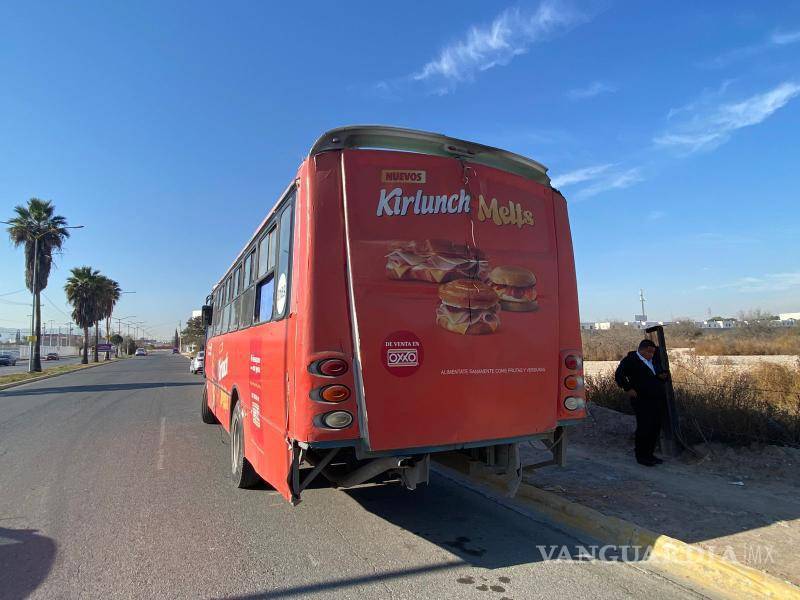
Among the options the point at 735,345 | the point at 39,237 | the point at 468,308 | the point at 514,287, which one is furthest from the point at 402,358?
the point at 39,237

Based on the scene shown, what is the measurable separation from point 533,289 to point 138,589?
3.94 metres

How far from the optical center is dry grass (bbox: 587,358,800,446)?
7246mm

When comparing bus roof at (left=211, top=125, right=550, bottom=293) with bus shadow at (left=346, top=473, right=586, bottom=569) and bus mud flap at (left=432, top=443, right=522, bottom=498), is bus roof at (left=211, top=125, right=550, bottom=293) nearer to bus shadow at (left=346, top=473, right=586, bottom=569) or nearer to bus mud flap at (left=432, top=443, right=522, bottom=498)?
bus mud flap at (left=432, top=443, right=522, bottom=498)

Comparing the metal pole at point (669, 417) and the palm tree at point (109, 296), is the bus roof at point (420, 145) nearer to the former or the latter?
the metal pole at point (669, 417)

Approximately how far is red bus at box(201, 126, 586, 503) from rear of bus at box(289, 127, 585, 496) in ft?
0.04

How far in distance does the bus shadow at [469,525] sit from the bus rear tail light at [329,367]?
1.95m

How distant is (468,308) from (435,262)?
0.48 meters

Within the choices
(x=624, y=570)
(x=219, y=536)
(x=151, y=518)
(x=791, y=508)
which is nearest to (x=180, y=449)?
(x=151, y=518)

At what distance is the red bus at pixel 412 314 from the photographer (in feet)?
13.1

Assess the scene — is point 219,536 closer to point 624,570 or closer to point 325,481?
point 325,481

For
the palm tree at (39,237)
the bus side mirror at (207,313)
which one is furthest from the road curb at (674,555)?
the palm tree at (39,237)

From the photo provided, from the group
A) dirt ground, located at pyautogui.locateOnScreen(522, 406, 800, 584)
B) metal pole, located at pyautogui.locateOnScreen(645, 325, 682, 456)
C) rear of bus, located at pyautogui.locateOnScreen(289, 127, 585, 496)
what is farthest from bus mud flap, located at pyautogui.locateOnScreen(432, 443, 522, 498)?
metal pole, located at pyautogui.locateOnScreen(645, 325, 682, 456)

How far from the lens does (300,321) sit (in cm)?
397

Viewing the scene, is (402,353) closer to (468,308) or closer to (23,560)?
(468,308)
